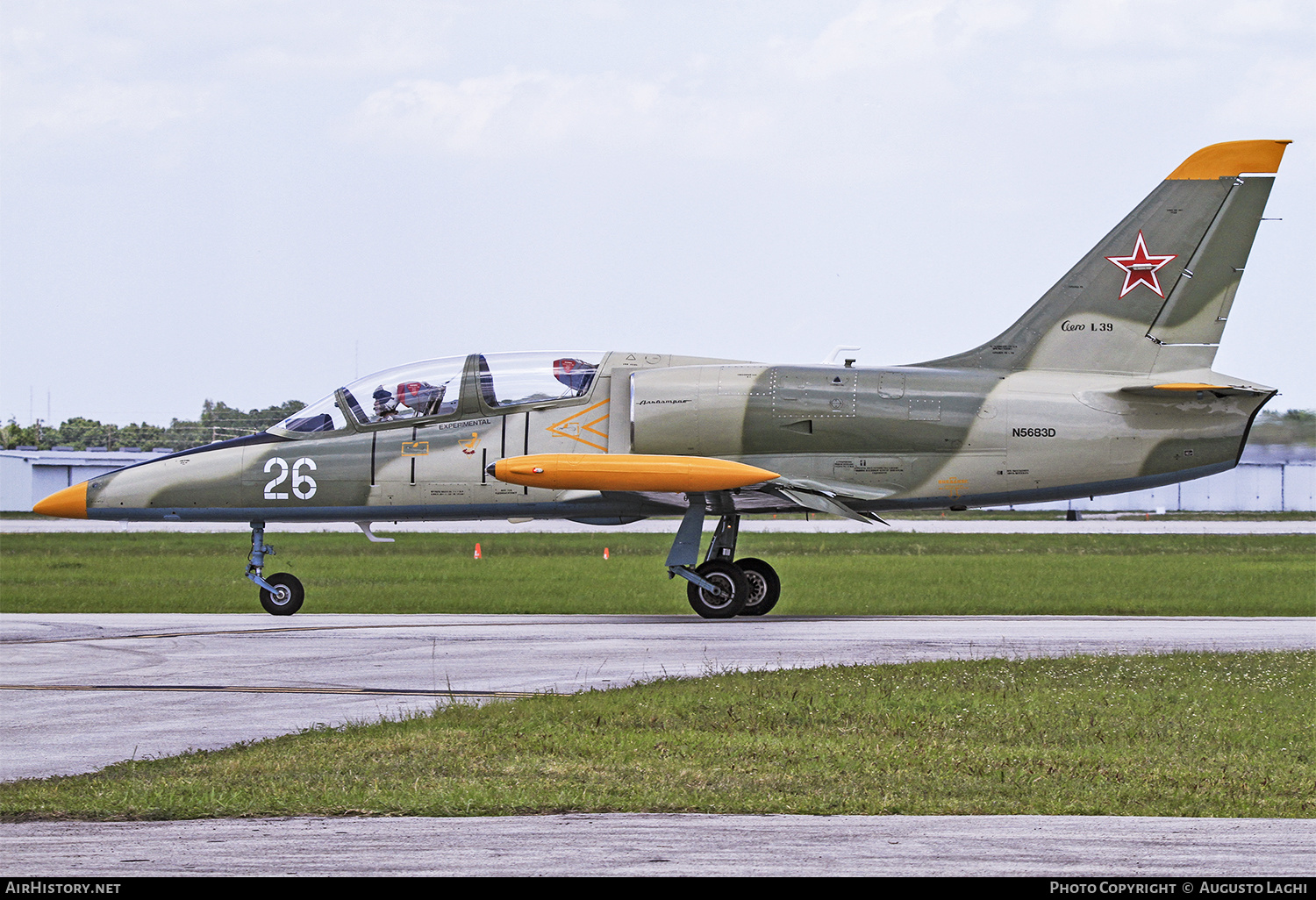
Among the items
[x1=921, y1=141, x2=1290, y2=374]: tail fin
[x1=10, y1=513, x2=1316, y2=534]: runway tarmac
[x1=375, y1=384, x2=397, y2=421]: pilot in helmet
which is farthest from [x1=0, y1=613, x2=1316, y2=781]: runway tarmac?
[x1=10, y1=513, x2=1316, y2=534]: runway tarmac

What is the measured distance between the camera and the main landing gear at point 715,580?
19.4 m

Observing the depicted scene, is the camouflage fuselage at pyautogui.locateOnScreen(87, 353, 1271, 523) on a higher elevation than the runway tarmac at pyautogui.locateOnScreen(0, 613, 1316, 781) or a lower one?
higher

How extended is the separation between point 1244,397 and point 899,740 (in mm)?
11282

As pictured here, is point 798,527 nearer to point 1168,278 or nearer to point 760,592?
point 760,592

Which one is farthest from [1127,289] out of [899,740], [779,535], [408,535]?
[408,535]

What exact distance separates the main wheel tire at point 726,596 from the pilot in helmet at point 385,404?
4.96 m

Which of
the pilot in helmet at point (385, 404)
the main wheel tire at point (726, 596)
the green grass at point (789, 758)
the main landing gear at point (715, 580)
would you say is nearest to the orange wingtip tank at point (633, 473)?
the main landing gear at point (715, 580)

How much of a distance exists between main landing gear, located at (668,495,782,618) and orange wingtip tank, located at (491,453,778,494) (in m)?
0.98

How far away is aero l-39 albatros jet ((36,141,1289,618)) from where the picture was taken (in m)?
19.3

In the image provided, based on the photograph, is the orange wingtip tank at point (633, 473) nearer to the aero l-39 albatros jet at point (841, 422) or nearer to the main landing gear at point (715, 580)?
the aero l-39 albatros jet at point (841, 422)

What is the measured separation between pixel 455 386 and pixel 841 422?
5463 millimetres

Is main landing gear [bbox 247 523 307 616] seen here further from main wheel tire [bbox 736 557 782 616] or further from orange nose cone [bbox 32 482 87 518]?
main wheel tire [bbox 736 557 782 616]

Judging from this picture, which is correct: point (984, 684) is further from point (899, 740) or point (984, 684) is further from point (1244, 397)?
point (1244, 397)

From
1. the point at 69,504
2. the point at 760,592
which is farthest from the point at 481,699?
the point at 69,504
